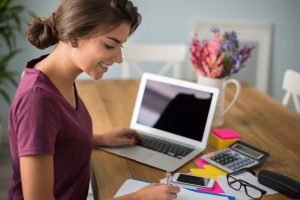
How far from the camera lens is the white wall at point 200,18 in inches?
122

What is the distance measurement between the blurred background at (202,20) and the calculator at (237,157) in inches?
62.7

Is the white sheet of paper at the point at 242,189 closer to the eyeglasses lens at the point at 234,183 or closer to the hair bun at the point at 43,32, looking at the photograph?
the eyeglasses lens at the point at 234,183

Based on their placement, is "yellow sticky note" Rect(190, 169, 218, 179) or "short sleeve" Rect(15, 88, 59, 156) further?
"yellow sticky note" Rect(190, 169, 218, 179)

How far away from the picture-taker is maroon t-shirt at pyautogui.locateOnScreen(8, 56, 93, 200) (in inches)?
38.3

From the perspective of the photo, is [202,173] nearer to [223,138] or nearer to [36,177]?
[223,138]

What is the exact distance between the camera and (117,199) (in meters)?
1.05

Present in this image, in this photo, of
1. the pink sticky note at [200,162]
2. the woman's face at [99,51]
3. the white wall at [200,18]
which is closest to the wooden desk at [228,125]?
the pink sticky note at [200,162]

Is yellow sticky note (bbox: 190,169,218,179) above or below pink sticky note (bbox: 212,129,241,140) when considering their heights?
below

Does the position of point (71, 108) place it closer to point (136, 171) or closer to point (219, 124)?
point (136, 171)

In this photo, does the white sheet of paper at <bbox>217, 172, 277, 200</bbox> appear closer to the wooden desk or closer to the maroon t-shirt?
the wooden desk

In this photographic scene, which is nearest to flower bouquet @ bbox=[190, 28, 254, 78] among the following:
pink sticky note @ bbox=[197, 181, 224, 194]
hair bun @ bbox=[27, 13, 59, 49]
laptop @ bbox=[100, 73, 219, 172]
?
laptop @ bbox=[100, 73, 219, 172]

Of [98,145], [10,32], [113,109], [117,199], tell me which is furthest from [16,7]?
[117,199]

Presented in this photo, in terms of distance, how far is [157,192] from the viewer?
108 centimetres

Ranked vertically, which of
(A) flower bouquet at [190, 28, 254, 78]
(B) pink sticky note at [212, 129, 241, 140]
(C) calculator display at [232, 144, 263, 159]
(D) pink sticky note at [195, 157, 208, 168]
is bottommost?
(D) pink sticky note at [195, 157, 208, 168]
